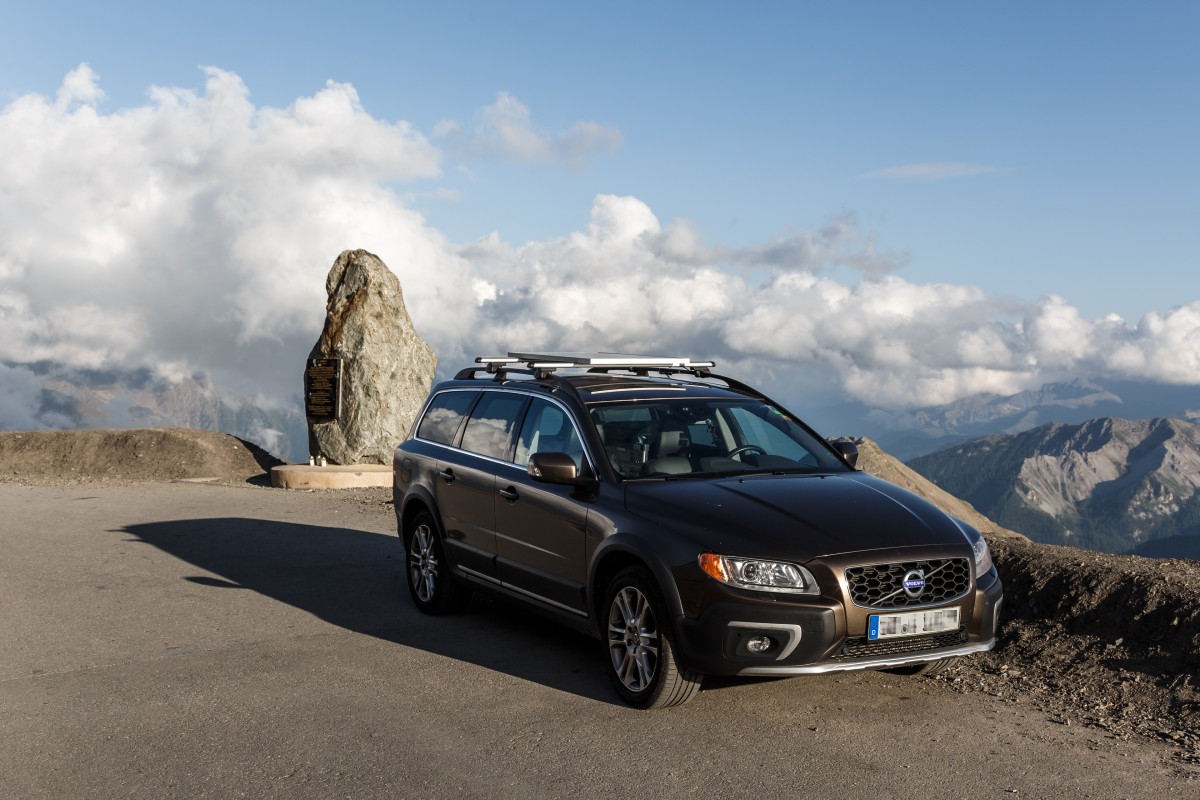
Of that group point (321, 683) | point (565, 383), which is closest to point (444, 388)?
A: point (565, 383)

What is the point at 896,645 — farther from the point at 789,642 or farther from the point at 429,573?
the point at 429,573

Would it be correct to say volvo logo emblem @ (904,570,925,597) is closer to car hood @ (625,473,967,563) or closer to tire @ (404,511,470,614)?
car hood @ (625,473,967,563)

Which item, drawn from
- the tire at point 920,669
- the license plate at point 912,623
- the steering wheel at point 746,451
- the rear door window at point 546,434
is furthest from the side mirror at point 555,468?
the tire at point 920,669

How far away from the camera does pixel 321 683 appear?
22.5ft

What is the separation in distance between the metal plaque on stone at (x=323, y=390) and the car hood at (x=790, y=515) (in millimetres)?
16106

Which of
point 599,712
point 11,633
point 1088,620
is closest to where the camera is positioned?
point 599,712

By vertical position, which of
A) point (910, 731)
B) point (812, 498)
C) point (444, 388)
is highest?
point (444, 388)

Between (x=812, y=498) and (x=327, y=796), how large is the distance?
289cm

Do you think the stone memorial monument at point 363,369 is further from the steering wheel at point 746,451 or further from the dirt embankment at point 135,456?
the steering wheel at point 746,451

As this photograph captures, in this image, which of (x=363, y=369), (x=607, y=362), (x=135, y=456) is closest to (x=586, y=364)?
(x=607, y=362)

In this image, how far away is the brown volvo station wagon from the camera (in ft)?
18.9

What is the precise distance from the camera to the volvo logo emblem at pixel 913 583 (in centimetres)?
585

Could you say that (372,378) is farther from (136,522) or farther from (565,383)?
(565,383)

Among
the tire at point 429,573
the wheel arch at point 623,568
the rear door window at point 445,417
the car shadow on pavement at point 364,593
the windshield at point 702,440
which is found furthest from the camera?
the rear door window at point 445,417
